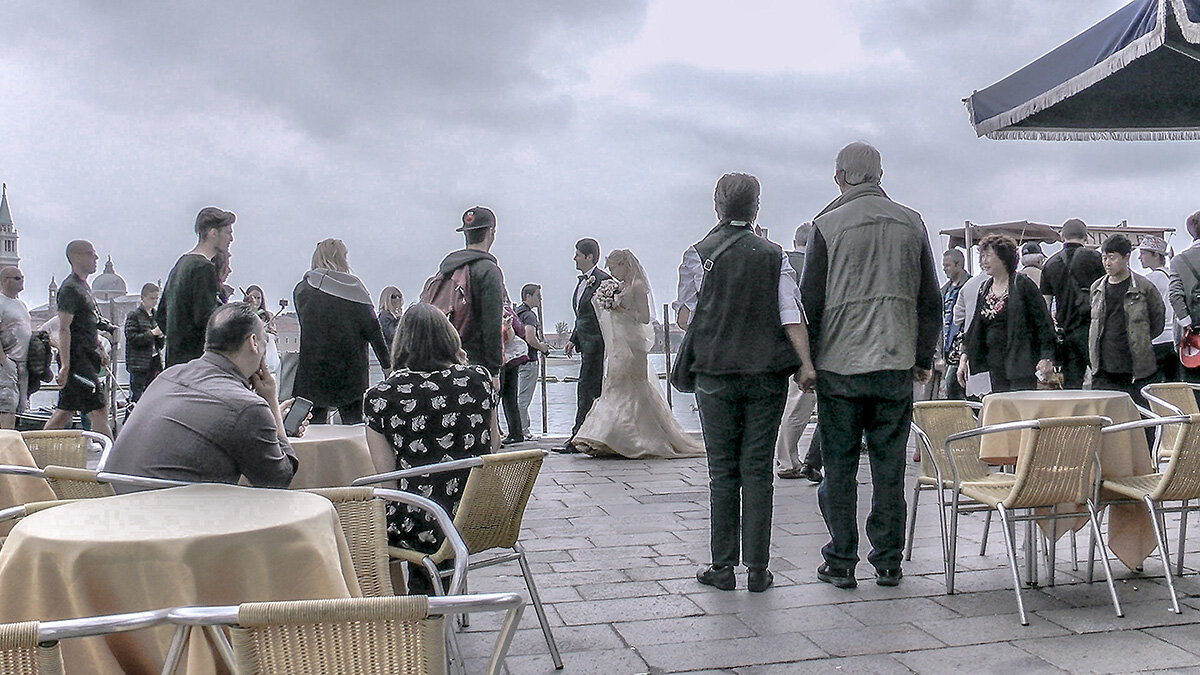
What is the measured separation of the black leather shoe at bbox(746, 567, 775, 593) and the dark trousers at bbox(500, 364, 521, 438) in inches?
224

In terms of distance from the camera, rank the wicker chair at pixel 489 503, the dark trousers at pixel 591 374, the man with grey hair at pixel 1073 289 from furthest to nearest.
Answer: the dark trousers at pixel 591 374 < the man with grey hair at pixel 1073 289 < the wicker chair at pixel 489 503

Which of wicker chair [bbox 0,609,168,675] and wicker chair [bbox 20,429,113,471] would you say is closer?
wicker chair [bbox 0,609,168,675]

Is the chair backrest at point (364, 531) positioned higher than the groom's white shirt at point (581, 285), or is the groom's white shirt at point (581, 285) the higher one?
the groom's white shirt at point (581, 285)

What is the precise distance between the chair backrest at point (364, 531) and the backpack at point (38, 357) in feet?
22.7

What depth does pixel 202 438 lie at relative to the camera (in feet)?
9.90

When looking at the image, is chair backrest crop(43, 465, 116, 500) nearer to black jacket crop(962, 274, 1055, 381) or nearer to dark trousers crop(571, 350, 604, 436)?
black jacket crop(962, 274, 1055, 381)

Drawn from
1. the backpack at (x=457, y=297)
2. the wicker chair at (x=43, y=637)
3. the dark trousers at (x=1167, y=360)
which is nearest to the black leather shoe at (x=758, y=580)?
the backpack at (x=457, y=297)

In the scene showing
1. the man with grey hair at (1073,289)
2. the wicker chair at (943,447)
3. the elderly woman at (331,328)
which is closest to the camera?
the wicker chair at (943,447)

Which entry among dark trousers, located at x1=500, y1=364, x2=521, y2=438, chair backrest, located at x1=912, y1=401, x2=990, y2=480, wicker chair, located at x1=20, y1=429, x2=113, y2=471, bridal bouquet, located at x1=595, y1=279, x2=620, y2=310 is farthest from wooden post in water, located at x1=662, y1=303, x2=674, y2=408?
wicker chair, located at x1=20, y1=429, x2=113, y2=471

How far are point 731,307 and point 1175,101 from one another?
3.79 m

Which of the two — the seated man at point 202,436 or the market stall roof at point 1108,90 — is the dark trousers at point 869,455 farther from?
the seated man at point 202,436

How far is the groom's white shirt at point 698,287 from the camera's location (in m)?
4.47

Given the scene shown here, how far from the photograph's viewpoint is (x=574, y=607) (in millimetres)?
4301

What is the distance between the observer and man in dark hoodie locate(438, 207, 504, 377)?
21.4ft
